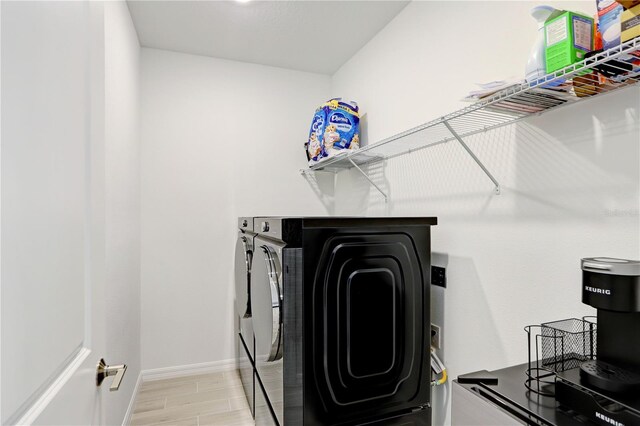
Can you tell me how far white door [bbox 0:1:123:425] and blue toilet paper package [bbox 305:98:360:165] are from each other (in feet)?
6.05

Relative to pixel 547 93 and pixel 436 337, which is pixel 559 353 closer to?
pixel 547 93

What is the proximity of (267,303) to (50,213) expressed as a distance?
1.08m

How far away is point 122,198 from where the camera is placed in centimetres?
206

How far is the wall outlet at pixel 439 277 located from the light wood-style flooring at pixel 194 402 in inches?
56.7

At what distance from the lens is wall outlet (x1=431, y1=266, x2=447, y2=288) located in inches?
72.6

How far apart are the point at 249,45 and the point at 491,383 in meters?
2.71

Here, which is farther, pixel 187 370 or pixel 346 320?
pixel 187 370

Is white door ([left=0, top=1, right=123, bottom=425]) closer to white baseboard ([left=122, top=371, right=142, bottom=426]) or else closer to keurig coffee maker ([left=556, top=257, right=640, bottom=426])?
keurig coffee maker ([left=556, top=257, right=640, bottom=426])

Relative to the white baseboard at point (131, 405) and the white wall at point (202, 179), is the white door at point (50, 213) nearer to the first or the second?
the white baseboard at point (131, 405)

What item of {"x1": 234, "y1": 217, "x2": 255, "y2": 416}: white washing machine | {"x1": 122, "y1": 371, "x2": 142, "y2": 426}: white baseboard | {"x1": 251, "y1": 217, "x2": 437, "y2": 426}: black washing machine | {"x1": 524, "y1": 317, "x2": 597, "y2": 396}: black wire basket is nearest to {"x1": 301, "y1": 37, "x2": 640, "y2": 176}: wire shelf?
{"x1": 251, "y1": 217, "x2": 437, "y2": 426}: black washing machine

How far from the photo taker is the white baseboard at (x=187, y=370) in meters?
2.80

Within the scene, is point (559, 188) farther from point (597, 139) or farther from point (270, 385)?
point (270, 385)

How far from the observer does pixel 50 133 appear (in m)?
0.60

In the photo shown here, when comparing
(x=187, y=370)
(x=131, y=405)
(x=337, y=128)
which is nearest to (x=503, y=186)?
(x=337, y=128)
